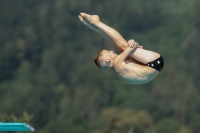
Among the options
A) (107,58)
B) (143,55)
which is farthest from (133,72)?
(107,58)

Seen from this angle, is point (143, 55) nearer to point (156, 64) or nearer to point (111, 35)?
point (156, 64)

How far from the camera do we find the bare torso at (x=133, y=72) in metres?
10.3

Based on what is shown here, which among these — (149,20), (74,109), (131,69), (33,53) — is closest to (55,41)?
(33,53)

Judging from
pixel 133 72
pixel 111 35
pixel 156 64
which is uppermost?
pixel 111 35

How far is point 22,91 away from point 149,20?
83.8 feet

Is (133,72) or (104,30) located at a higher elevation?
(104,30)

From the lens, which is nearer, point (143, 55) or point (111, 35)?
point (111, 35)

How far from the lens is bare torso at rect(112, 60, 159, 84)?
10.3 meters

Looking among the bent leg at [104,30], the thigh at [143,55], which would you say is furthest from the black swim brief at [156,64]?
the bent leg at [104,30]

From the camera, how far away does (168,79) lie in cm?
8912

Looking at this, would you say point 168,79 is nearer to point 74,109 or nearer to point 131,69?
point 74,109

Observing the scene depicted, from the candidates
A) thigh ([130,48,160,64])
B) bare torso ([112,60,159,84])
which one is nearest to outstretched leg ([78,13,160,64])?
thigh ([130,48,160,64])

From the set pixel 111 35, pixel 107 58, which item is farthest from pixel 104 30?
pixel 107 58

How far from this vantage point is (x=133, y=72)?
1034cm
